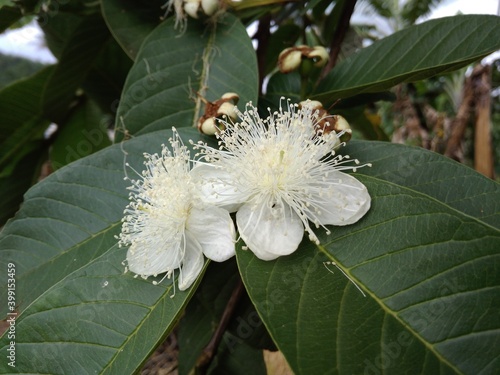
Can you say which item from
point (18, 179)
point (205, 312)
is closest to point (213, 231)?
point (205, 312)

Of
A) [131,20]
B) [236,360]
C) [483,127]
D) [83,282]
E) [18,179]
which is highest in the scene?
[131,20]

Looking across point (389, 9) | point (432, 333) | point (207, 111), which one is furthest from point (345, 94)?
point (389, 9)

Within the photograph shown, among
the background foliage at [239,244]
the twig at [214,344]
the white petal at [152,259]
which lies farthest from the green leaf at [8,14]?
the twig at [214,344]

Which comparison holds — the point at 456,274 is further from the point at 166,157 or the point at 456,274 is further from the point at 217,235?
the point at 166,157

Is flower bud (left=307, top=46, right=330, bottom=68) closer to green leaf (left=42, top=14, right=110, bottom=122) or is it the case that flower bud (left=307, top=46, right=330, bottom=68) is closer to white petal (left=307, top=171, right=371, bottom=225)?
white petal (left=307, top=171, right=371, bottom=225)

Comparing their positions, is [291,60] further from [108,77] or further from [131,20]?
[108,77]

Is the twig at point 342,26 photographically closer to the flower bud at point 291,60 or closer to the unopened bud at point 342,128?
the flower bud at point 291,60
